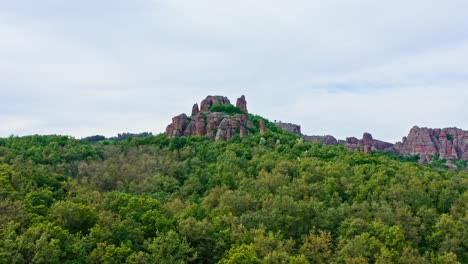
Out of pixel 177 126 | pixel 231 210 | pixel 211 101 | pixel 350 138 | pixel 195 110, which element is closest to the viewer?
pixel 231 210

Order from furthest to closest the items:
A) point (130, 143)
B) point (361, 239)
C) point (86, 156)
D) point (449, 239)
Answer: point (130, 143), point (86, 156), point (449, 239), point (361, 239)

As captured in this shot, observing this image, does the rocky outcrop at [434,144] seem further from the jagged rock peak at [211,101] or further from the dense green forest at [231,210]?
the dense green forest at [231,210]

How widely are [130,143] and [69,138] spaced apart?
9.42 m

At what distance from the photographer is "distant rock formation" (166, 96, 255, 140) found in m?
75.3

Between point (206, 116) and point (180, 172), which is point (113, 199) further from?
point (206, 116)

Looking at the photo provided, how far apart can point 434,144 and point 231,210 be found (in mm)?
63616

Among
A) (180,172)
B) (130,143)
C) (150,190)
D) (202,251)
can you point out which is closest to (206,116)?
(130,143)

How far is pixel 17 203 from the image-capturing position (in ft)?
130

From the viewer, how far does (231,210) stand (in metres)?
47.7

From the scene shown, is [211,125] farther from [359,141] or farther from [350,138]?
[359,141]

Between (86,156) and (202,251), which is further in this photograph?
(86,156)

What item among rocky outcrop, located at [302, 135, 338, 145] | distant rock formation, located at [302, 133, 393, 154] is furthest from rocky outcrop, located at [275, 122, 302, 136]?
rocky outcrop, located at [302, 135, 338, 145]

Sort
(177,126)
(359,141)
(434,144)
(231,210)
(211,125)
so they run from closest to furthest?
(231,210) → (211,125) → (177,126) → (434,144) → (359,141)

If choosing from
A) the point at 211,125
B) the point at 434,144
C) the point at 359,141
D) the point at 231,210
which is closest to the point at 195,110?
the point at 211,125
